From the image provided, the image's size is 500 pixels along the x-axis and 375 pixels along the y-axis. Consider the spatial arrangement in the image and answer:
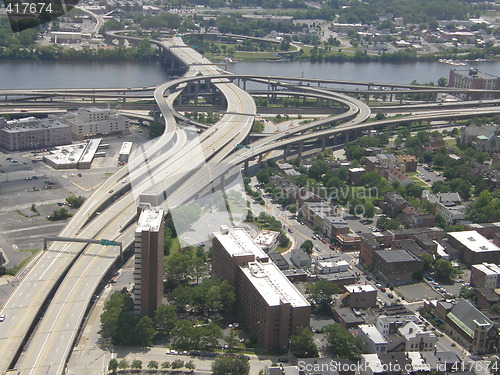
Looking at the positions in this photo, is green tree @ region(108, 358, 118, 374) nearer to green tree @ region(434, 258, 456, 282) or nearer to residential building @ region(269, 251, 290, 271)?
residential building @ region(269, 251, 290, 271)

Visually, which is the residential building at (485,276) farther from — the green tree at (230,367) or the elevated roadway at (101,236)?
the elevated roadway at (101,236)

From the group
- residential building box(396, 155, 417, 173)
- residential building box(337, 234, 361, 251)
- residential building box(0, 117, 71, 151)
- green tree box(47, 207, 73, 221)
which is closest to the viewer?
residential building box(337, 234, 361, 251)

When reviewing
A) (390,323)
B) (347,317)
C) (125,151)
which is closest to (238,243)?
(347,317)

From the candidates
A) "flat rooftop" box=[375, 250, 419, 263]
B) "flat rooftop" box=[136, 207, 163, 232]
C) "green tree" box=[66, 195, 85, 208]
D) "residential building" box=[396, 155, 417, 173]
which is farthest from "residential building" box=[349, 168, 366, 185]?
"flat rooftop" box=[136, 207, 163, 232]

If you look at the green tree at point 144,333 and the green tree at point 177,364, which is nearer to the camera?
the green tree at point 177,364

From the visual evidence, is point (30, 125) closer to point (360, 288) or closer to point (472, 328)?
point (360, 288)

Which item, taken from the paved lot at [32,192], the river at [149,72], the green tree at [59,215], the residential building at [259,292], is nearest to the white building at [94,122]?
the paved lot at [32,192]

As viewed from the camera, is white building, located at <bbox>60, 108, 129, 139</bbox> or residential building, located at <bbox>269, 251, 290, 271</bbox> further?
white building, located at <bbox>60, 108, 129, 139</bbox>
